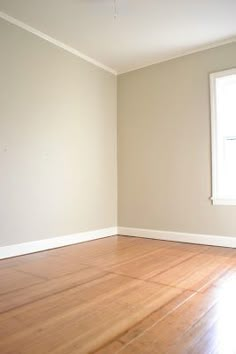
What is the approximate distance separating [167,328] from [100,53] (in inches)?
145

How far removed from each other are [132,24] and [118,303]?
9.80 ft

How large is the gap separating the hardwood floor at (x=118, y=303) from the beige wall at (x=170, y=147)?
86 cm

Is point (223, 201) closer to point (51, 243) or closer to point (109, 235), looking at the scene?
point (109, 235)

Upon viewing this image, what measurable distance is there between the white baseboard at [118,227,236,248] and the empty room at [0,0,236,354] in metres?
0.02

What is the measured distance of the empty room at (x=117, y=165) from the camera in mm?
1981

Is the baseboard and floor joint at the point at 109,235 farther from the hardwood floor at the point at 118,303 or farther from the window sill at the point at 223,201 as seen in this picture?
the window sill at the point at 223,201

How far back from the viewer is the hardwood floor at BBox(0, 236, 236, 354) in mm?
1400

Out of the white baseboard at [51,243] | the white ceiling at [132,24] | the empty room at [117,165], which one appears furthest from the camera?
the white baseboard at [51,243]

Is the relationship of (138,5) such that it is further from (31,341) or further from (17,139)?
(31,341)

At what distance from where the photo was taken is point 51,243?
11.8 ft

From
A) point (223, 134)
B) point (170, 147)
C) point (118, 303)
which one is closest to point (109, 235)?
point (170, 147)

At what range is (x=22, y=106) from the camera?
332 centimetres

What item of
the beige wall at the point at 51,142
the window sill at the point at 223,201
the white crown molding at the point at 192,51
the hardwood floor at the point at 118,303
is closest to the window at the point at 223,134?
the window sill at the point at 223,201

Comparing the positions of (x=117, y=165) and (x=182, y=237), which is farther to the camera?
(x=117, y=165)
